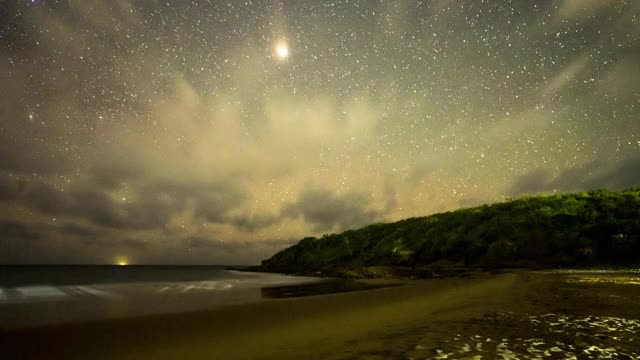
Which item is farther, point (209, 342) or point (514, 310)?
point (514, 310)

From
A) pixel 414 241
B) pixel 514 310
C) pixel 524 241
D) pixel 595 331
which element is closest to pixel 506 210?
pixel 524 241

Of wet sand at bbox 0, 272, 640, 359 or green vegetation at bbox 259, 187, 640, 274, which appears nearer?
wet sand at bbox 0, 272, 640, 359

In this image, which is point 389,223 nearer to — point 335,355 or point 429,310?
point 429,310

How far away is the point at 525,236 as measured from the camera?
30.8m

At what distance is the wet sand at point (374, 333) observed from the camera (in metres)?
5.61

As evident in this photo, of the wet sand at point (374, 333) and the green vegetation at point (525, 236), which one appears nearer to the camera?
the wet sand at point (374, 333)

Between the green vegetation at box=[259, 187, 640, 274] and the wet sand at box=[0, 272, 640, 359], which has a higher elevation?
the green vegetation at box=[259, 187, 640, 274]

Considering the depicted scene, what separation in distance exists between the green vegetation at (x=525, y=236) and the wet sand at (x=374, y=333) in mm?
18375

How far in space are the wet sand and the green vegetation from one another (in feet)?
60.3

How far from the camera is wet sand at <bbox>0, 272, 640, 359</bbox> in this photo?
561cm

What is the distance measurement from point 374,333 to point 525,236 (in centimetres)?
2917

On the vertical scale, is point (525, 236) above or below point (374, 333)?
above

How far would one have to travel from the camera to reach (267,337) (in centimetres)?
721

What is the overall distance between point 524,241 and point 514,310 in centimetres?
2469
